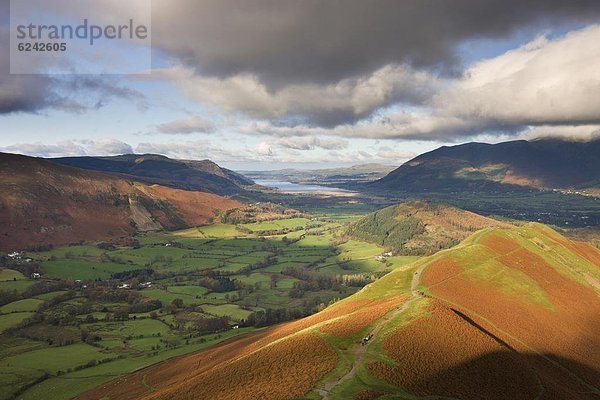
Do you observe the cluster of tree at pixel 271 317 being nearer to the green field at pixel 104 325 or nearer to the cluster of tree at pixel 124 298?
the green field at pixel 104 325

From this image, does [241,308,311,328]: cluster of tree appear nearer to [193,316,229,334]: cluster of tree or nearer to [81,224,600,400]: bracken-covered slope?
[193,316,229,334]: cluster of tree

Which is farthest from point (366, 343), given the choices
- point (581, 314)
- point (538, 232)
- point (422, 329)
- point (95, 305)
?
point (95, 305)

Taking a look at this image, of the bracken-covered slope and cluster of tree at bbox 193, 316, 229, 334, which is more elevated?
the bracken-covered slope

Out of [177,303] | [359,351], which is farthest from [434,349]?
[177,303]

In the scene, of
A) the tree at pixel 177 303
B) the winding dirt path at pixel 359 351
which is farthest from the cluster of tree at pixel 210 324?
the winding dirt path at pixel 359 351

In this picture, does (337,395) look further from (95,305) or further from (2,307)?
(2,307)

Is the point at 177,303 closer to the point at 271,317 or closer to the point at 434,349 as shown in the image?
the point at 271,317

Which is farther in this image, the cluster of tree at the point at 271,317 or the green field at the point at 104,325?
the cluster of tree at the point at 271,317


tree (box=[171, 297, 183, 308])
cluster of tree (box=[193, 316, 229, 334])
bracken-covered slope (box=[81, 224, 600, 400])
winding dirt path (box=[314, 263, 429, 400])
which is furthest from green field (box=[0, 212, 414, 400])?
winding dirt path (box=[314, 263, 429, 400])
